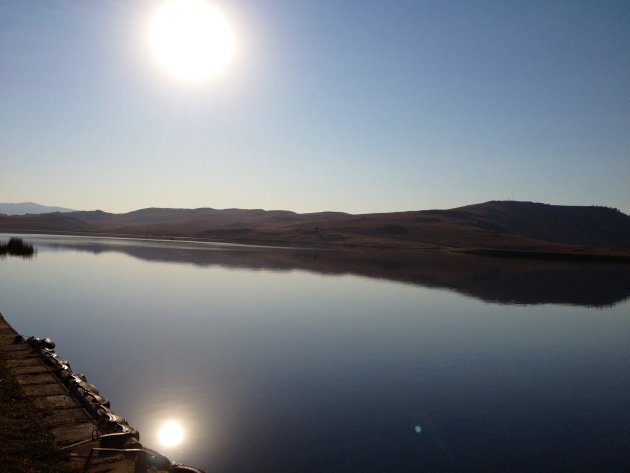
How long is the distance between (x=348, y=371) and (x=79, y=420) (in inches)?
315

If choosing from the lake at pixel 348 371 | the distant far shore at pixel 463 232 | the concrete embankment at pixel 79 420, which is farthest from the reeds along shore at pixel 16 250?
the distant far shore at pixel 463 232

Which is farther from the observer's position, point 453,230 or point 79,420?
point 453,230

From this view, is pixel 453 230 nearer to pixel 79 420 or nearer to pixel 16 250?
pixel 16 250

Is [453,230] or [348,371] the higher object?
[453,230]

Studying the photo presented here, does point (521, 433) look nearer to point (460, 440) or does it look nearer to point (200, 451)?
point (460, 440)

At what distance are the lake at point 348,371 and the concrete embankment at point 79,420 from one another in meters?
0.92

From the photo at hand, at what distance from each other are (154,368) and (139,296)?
14.5 metres

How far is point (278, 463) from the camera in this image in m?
8.80

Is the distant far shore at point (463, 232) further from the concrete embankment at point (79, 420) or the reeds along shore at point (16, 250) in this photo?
the concrete embankment at point (79, 420)

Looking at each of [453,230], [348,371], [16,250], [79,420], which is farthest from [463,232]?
[79,420]

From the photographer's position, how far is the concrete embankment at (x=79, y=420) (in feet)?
24.7

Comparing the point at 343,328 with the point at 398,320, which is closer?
the point at 343,328

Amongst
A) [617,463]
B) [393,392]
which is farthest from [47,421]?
[617,463]

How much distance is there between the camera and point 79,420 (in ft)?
30.3
